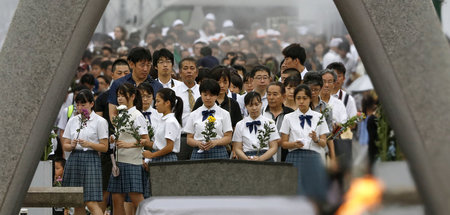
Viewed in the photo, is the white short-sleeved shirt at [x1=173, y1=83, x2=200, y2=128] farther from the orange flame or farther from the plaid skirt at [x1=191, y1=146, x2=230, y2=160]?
the orange flame

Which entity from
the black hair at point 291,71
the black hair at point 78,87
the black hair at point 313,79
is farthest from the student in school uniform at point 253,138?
the black hair at point 78,87

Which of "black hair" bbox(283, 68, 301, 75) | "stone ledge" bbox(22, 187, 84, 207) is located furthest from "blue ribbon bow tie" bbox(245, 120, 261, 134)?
"stone ledge" bbox(22, 187, 84, 207)

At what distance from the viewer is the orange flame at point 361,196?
4879 mm

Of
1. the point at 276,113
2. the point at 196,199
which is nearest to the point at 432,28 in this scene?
the point at 196,199

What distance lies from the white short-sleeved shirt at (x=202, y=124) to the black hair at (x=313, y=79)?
3.98ft

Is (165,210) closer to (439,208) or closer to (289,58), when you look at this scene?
(439,208)

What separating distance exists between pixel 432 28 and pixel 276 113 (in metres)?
4.36

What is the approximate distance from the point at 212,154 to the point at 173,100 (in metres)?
0.76

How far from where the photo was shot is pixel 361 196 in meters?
4.97

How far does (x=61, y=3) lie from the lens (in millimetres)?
8297

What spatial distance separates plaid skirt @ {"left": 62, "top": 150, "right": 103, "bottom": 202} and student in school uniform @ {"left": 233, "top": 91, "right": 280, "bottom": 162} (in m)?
1.52

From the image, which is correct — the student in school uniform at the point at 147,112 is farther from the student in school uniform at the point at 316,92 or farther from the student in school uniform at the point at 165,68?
the student in school uniform at the point at 316,92

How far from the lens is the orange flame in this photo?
4.88m

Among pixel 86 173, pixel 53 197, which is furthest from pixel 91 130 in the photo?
pixel 53 197
